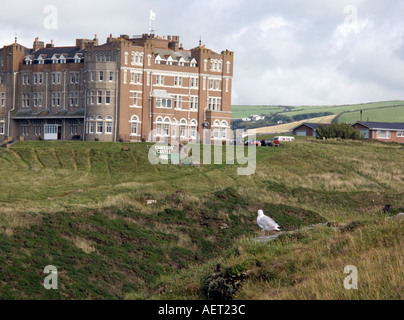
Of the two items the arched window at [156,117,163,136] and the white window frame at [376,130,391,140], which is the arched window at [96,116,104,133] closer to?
the arched window at [156,117,163,136]

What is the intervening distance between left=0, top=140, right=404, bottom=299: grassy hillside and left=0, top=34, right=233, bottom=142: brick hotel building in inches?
439

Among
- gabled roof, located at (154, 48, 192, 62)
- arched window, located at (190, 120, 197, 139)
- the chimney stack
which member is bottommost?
arched window, located at (190, 120, 197, 139)

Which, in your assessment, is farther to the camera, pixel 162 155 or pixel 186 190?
pixel 162 155

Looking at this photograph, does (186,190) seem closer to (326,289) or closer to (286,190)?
(286,190)

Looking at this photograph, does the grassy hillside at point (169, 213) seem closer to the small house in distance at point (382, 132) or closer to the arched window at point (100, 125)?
the arched window at point (100, 125)

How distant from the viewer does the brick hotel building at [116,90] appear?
9919 centimetres

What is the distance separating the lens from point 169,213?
57.6m

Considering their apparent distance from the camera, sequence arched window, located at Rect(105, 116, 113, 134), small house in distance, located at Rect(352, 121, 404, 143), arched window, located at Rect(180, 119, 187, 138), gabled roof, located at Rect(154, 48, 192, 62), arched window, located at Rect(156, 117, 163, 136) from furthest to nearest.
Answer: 1. small house in distance, located at Rect(352, 121, 404, 143)
2. gabled roof, located at Rect(154, 48, 192, 62)
3. arched window, located at Rect(180, 119, 187, 138)
4. arched window, located at Rect(156, 117, 163, 136)
5. arched window, located at Rect(105, 116, 113, 134)

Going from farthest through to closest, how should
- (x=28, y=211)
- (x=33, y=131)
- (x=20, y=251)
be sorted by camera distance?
(x=33, y=131), (x=28, y=211), (x=20, y=251)

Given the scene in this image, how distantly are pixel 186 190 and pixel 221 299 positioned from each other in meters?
46.0

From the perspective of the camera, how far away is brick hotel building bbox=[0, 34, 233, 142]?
99.2 metres

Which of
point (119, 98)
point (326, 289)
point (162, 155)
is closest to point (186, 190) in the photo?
point (162, 155)

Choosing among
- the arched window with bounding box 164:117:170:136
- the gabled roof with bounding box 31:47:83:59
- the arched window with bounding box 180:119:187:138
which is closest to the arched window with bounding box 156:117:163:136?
the arched window with bounding box 164:117:170:136

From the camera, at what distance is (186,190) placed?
6712 centimetres
